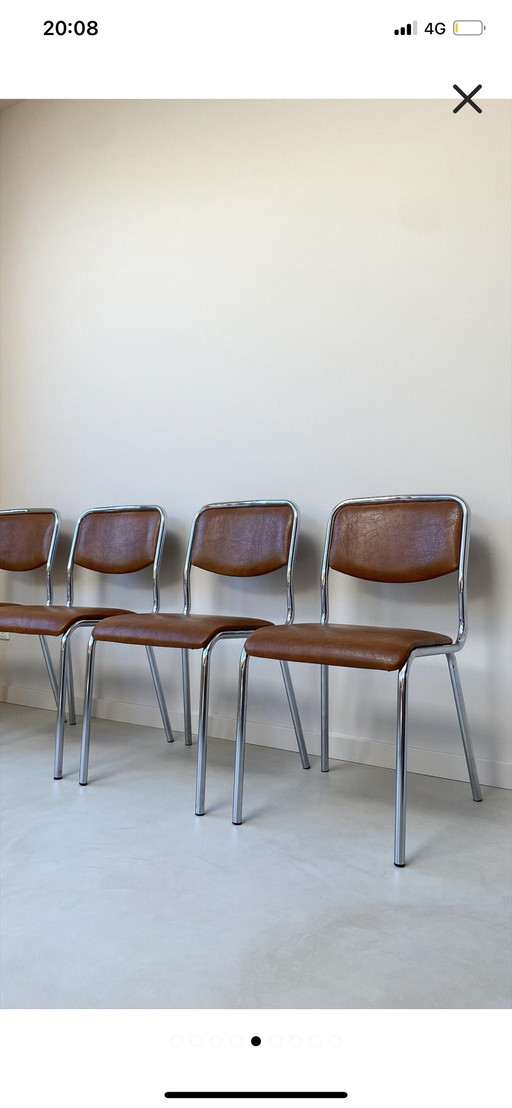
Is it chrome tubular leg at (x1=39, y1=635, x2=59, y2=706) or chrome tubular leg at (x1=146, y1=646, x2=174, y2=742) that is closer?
chrome tubular leg at (x1=146, y1=646, x2=174, y2=742)

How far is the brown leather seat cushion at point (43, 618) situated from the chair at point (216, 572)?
0.31ft

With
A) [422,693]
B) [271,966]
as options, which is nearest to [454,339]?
[422,693]

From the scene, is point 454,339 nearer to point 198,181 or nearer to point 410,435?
point 410,435

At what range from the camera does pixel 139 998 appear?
99cm

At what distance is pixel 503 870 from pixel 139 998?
755 millimetres

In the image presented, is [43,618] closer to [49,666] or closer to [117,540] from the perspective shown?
[117,540]

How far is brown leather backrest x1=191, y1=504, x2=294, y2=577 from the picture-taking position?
2.26 meters

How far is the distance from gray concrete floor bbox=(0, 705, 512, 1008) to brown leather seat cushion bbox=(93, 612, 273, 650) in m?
A: 0.38

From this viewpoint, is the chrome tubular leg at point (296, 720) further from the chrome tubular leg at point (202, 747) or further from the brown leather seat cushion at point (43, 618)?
the brown leather seat cushion at point (43, 618)

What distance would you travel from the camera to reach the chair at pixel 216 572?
1.84m
